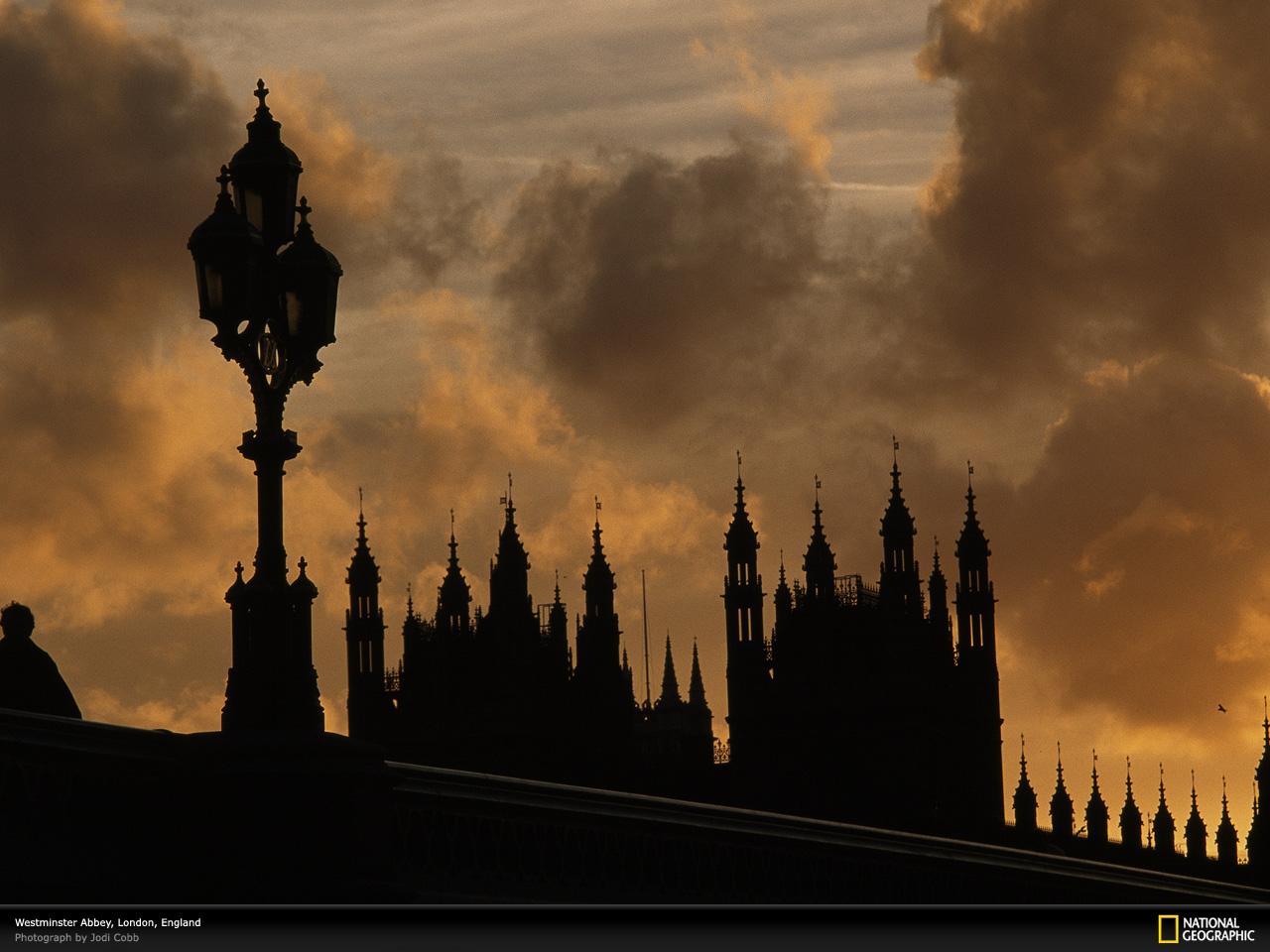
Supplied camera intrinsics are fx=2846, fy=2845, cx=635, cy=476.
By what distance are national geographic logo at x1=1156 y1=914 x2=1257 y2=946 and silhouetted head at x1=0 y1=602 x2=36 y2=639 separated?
24.5 feet

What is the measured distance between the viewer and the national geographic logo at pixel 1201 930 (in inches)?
535

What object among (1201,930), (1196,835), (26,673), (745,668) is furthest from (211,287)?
(1196,835)

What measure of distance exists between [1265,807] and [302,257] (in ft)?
315

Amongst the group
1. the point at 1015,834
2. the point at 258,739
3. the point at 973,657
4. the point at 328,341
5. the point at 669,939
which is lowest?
the point at 669,939

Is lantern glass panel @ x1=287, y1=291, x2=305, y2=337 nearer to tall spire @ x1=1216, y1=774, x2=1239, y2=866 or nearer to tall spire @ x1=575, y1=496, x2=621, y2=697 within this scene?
tall spire @ x1=575, y1=496, x2=621, y2=697

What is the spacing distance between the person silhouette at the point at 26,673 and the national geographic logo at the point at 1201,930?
7263 millimetres

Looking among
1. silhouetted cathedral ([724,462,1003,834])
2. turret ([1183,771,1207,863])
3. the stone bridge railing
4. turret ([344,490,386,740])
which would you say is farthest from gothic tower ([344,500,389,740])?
the stone bridge railing

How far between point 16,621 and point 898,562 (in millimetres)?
83054

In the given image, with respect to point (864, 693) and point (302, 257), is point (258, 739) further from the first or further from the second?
point (864, 693)

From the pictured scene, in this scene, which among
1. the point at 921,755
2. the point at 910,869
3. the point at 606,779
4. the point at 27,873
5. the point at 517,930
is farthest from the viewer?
the point at 921,755

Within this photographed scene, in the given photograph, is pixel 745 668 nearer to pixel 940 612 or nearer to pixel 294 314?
pixel 940 612

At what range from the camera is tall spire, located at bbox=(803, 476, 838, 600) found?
3871 inches

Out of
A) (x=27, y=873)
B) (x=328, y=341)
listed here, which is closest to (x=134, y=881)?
(x=27, y=873)

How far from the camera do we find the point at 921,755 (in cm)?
9875
